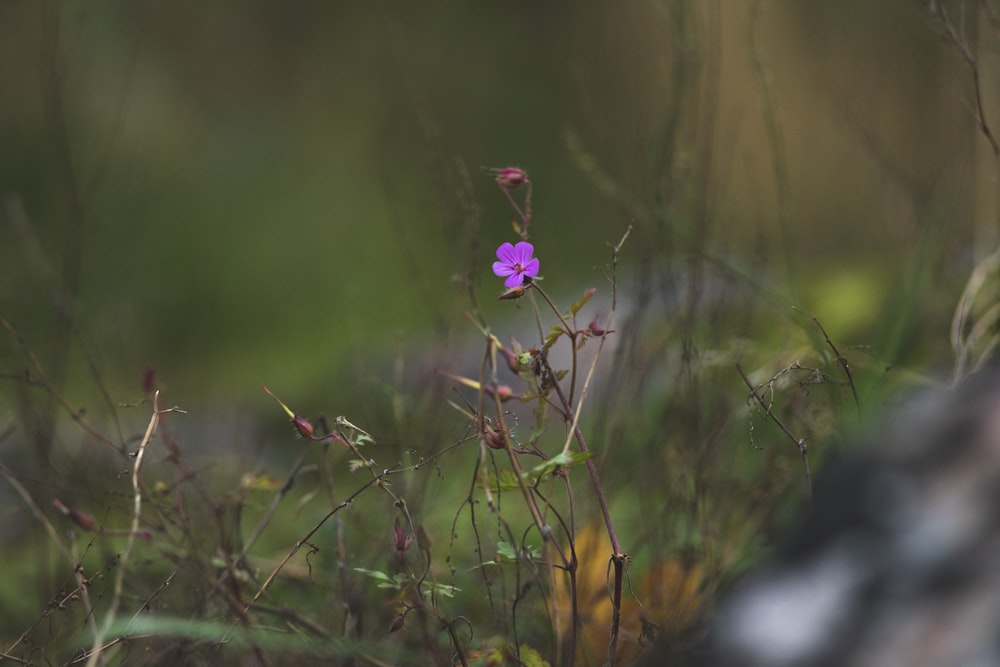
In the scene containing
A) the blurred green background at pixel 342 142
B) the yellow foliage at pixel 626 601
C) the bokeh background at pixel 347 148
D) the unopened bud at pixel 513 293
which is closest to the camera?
the unopened bud at pixel 513 293

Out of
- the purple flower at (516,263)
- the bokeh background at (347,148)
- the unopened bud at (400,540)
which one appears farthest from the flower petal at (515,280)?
the bokeh background at (347,148)

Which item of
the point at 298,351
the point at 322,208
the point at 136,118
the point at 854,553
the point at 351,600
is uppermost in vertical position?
the point at 854,553

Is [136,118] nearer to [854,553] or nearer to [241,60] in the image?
[241,60]

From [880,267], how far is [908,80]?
1.32 metres

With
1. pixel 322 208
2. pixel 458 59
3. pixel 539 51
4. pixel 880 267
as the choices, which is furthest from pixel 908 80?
pixel 322 208

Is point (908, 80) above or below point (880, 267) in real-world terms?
above

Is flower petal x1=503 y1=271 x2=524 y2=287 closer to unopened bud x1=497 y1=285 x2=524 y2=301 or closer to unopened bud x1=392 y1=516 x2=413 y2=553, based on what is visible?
unopened bud x1=497 y1=285 x2=524 y2=301

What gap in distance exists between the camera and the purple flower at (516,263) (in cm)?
80

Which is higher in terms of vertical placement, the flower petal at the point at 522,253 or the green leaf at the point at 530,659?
the flower petal at the point at 522,253

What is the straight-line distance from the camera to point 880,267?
260 cm

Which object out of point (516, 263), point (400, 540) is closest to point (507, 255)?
point (516, 263)

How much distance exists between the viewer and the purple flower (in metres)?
0.80

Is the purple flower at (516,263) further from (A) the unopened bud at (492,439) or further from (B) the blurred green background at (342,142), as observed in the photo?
(B) the blurred green background at (342,142)

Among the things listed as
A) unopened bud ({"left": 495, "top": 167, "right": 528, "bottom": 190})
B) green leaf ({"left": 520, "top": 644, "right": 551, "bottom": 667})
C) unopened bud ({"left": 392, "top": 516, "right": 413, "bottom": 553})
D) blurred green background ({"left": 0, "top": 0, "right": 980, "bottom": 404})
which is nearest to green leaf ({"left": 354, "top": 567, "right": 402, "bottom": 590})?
unopened bud ({"left": 392, "top": 516, "right": 413, "bottom": 553})
